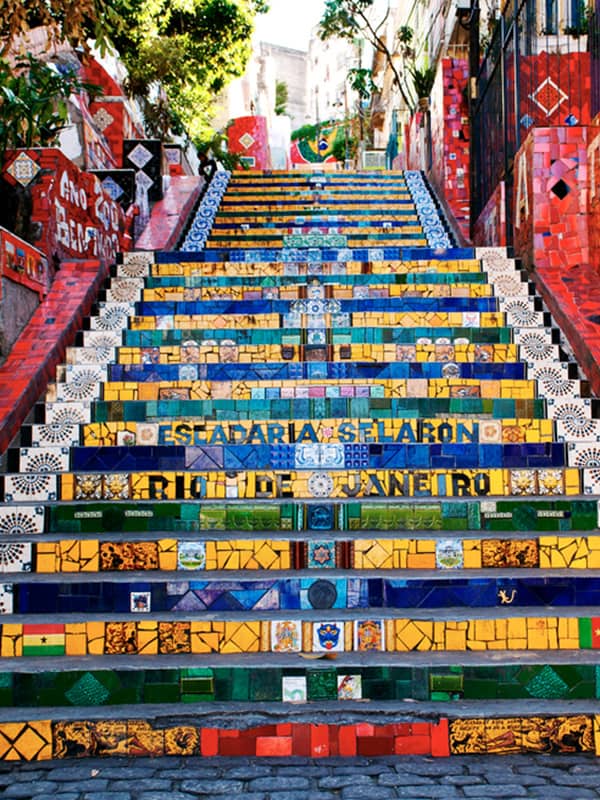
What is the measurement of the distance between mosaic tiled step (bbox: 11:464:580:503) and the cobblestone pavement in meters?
1.32

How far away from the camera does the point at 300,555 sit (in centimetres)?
331

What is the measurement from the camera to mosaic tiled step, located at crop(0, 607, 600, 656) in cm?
297

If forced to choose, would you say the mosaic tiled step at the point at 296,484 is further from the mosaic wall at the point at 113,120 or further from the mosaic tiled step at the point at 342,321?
the mosaic wall at the point at 113,120

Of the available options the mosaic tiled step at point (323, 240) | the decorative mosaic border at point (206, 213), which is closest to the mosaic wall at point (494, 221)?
the mosaic tiled step at point (323, 240)

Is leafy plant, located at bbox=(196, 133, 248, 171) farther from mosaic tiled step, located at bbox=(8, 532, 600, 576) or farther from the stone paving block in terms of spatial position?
the stone paving block

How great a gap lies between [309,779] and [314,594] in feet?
2.59

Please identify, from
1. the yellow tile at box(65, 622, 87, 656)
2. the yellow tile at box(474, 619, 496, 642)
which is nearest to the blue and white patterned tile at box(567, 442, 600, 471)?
the yellow tile at box(474, 619, 496, 642)

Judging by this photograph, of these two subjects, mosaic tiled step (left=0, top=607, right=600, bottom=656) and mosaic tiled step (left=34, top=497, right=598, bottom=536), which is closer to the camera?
mosaic tiled step (left=0, top=607, right=600, bottom=656)

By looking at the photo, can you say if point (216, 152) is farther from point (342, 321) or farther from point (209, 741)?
point (209, 741)

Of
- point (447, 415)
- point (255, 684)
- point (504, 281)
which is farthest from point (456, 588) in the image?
point (504, 281)

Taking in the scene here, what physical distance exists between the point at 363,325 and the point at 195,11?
12.3m

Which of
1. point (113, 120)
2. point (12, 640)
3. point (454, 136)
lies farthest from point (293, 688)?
point (113, 120)

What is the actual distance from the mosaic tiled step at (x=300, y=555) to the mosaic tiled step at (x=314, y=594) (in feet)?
0.51

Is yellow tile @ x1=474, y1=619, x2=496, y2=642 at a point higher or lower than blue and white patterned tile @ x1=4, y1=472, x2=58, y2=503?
lower
